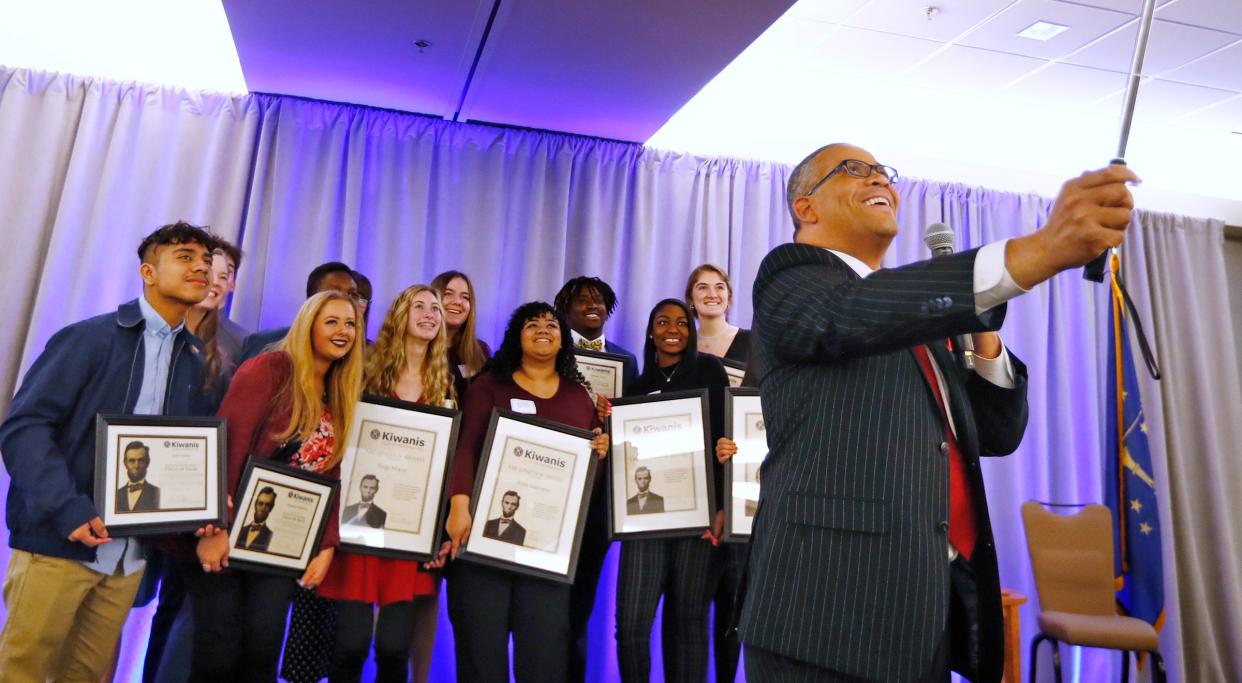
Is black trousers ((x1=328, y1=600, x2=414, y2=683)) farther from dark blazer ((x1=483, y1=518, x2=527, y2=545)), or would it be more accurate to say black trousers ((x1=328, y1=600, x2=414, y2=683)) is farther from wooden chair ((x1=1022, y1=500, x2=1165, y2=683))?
wooden chair ((x1=1022, y1=500, x2=1165, y2=683))

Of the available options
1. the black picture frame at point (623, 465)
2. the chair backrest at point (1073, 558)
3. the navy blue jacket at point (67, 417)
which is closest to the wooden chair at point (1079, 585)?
the chair backrest at point (1073, 558)

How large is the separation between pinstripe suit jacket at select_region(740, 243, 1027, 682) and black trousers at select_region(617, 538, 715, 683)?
242 cm

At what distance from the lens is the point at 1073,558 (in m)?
5.38

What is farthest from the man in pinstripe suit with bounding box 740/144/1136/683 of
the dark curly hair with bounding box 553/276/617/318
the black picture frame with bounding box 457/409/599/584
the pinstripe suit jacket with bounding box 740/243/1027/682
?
the dark curly hair with bounding box 553/276/617/318

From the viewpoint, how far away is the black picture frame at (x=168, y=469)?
3.04 m

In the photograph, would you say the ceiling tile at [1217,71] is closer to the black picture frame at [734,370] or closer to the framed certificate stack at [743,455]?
the black picture frame at [734,370]

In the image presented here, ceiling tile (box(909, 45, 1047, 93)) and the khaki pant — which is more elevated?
ceiling tile (box(909, 45, 1047, 93))

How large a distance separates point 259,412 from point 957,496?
2666 millimetres

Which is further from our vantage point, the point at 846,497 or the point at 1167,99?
the point at 1167,99

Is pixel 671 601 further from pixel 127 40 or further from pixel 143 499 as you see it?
pixel 127 40

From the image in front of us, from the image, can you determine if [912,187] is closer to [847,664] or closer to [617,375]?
[617,375]

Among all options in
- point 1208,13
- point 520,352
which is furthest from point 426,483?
point 1208,13

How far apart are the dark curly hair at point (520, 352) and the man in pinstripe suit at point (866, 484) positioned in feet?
8.13

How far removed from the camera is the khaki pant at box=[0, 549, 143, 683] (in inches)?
119
